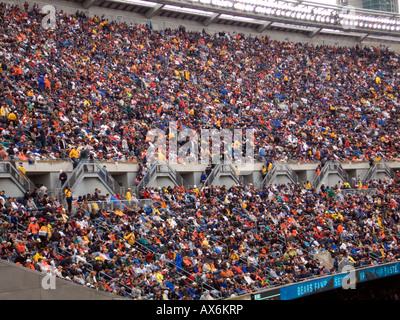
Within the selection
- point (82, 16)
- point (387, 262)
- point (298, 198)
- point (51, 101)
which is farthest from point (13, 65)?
point (387, 262)

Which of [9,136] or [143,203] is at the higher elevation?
[9,136]

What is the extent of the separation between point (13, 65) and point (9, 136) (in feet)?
17.7

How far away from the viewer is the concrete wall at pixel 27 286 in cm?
1333

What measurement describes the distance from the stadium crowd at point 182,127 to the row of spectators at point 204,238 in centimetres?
6

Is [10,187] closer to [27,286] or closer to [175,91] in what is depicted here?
[27,286]

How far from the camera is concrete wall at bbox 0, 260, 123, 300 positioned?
43.7 feet

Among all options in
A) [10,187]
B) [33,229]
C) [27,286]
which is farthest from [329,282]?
[27,286]

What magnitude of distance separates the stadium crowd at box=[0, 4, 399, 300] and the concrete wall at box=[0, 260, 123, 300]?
1.10 m

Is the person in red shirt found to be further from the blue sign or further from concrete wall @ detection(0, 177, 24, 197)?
the blue sign

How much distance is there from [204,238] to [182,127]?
807 cm

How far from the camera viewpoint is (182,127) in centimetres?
2972

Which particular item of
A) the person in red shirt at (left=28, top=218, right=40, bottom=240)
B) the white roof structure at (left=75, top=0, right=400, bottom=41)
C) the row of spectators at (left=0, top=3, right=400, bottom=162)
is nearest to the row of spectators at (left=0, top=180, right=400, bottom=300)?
the person in red shirt at (left=28, top=218, right=40, bottom=240)

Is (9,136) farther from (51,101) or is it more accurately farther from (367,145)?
(367,145)

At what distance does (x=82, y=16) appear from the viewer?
35031 mm
